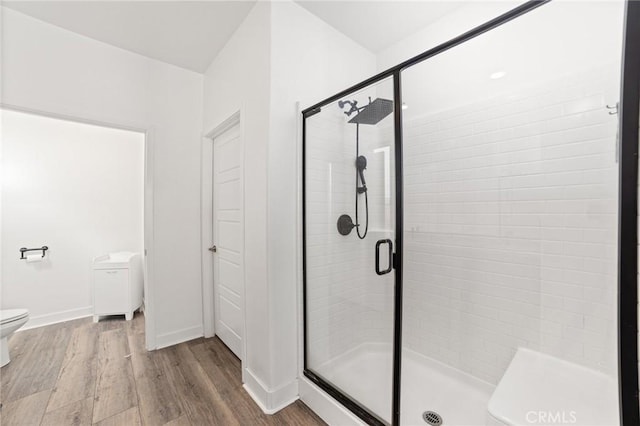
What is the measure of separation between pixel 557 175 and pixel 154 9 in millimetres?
2803

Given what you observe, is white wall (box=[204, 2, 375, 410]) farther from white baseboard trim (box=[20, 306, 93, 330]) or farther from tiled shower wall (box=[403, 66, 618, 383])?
white baseboard trim (box=[20, 306, 93, 330])

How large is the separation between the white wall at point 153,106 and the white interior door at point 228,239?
207mm

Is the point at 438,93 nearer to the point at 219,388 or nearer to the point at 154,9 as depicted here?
the point at 154,9

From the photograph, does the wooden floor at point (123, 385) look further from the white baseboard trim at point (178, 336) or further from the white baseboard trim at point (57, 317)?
the white baseboard trim at point (57, 317)

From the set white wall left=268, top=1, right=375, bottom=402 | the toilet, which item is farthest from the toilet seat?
white wall left=268, top=1, right=375, bottom=402

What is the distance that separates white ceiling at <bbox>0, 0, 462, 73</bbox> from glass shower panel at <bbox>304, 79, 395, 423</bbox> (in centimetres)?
77

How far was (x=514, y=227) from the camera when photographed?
1.60m

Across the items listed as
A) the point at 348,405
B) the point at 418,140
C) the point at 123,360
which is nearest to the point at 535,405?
the point at 348,405

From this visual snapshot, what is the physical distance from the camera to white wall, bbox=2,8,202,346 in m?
1.96

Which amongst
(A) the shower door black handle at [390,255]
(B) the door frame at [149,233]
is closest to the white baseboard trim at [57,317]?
(B) the door frame at [149,233]

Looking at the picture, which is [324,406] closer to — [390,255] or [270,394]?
[270,394]

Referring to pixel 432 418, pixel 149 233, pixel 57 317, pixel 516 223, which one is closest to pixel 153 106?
pixel 149 233

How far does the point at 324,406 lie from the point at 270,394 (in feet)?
1.13

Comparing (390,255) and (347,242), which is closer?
(390,255)
